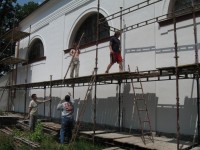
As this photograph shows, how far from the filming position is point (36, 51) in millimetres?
19562

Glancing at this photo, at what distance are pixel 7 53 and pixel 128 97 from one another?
1943 cm

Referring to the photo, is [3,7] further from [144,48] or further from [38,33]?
[144,48]

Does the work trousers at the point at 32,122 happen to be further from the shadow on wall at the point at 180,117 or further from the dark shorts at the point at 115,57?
the shadow on wall at the point at 180,117

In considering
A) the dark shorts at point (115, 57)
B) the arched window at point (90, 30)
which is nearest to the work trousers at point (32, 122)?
the arched window at point (90, 30)

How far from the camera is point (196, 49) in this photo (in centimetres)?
848

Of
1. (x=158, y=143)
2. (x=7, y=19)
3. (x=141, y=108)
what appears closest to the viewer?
(x=158, y=143)

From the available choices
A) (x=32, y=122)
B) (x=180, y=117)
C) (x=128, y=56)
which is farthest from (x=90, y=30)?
(x=180, y=117)

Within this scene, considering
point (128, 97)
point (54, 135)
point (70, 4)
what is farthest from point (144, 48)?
point (70, 4)

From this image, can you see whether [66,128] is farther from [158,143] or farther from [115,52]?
[158,143]

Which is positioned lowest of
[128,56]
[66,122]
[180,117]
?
[66,122]

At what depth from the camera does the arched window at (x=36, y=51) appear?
18566 mm

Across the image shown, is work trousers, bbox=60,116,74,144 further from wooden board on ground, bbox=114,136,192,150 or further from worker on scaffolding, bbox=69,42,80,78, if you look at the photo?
worker on scaffolding, bbox=69,42,80,78

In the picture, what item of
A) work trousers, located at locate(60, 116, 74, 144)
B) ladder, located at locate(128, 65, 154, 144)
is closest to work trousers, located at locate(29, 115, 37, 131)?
work trousers, located at locate(60, 116, 74, 144)

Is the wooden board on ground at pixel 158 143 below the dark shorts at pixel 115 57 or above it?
below
